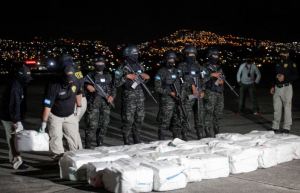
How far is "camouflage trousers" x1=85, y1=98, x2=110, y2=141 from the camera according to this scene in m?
8.82

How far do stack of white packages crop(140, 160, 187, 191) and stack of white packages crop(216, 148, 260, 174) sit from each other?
1.10 m

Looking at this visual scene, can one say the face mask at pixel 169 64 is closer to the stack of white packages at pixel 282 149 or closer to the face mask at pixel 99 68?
the face mask at pixel 99 68

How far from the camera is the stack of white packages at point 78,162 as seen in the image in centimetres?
637

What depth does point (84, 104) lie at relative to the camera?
28.6ft

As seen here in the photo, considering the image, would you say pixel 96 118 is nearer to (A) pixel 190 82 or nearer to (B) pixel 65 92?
(B) pixel 65 92

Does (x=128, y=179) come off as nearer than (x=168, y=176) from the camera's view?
Yes

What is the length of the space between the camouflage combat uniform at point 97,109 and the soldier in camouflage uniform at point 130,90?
229 mm

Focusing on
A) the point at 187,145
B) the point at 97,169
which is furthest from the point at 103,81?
the point at 97,169

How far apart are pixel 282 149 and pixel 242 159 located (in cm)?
105

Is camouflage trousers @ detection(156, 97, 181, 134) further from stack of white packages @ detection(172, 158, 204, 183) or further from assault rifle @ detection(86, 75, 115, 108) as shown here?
stack of white packages @ detection(172, 158, 204, 183)

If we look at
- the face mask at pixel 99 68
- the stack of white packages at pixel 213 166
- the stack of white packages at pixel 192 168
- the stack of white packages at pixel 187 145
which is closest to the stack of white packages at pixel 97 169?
the stack of white packages at pixel 192 168

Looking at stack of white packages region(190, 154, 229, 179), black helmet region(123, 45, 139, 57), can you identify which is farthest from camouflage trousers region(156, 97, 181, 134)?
stack of white packages region(190, 154, 229, 179)

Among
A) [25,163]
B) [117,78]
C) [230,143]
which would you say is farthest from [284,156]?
[25,163]

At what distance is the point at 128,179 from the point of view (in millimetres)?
5637
